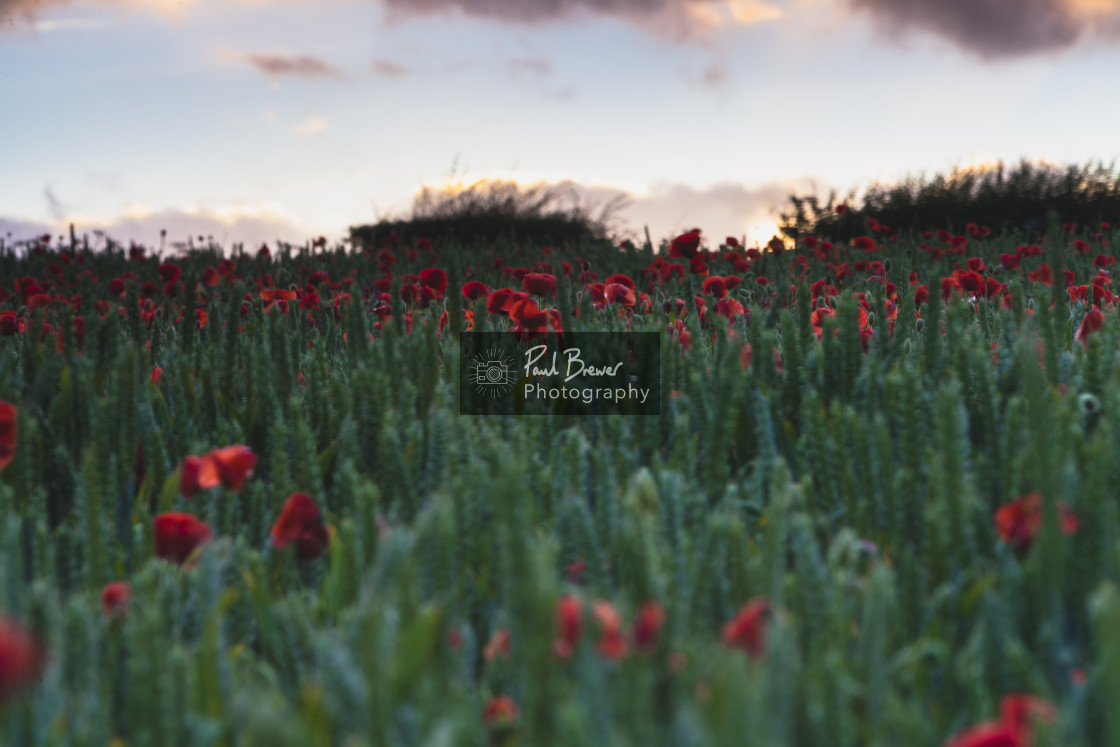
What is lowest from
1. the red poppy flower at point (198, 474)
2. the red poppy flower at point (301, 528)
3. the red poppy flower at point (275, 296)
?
the red poppy flower at point (301, 528)

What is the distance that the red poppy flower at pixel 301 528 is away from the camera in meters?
1.47

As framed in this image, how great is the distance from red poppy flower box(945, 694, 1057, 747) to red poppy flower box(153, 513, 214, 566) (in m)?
1.14

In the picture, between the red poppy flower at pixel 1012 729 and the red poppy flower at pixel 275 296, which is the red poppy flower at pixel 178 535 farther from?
the red poppy flower at pixel 275 296

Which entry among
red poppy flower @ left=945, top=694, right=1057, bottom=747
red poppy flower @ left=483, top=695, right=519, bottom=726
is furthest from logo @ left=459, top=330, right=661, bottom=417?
red poppy flower @ left=945, top=694, right=1057, bottom=747

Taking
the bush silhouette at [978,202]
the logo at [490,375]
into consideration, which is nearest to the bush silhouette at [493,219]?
the bush silhouette at [978,202]

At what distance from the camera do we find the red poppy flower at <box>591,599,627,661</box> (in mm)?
894

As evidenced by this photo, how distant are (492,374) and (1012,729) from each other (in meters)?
1.84

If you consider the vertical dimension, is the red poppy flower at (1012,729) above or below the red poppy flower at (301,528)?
below

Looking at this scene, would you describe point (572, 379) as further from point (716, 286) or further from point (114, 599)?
point (716, 286)

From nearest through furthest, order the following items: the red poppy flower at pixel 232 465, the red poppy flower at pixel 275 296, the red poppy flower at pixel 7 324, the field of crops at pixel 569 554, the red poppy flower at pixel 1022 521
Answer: the field of crops at pixel 569 554, the red poppy flower at pixel 1022 521, the red poppy flower at pixel 232 465, the red poppy flower at pixel 7 324, the red poppy flower at pixel 275 296

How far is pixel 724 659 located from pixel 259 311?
4155 mm

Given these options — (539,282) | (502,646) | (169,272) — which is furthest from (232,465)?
(169,272)

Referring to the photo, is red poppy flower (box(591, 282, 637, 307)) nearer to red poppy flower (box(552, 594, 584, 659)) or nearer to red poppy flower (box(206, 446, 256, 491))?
red poppy flower (box(206, 446, 256, 491))

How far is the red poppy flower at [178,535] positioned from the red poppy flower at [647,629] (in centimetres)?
86
